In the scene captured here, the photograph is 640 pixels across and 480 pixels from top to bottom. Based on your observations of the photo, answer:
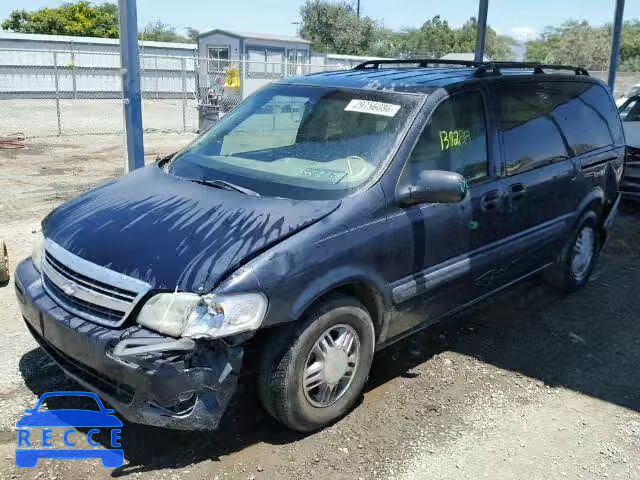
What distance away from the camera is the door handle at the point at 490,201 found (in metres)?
4.12

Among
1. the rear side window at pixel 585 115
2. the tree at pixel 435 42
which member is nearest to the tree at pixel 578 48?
the tree at pixel 435 42

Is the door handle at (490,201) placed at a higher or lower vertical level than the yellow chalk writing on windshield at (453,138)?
lower

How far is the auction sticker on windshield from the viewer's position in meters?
3.83

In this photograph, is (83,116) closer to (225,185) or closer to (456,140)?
(225,185)

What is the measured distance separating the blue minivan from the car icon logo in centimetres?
37

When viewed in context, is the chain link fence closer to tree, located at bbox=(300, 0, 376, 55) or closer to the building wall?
the building wall

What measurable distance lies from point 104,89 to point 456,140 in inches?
970

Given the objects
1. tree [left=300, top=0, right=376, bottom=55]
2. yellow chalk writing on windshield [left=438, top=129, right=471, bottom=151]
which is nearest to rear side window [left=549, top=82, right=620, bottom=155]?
yellow chalk writing on windshield [left=438, top=129, right=471, bottom=151]

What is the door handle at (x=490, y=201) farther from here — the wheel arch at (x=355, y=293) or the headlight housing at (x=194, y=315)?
the headlight housing at (x=194, y=315)

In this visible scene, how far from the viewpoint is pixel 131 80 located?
689 centimetres

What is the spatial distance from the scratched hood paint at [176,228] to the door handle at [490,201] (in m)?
1.26

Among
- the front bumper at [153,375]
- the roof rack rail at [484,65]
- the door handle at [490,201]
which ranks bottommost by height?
the front bumper at [153,375]

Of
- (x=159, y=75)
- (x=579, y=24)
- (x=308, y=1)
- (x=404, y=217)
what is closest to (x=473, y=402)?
(x=404, y=217)

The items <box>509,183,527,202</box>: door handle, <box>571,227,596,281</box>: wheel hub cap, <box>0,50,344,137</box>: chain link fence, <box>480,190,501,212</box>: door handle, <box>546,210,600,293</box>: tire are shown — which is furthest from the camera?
<box>0,50,344,137</box>: chain link fence
